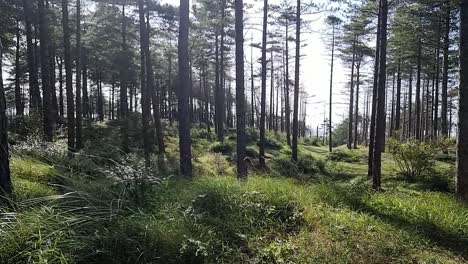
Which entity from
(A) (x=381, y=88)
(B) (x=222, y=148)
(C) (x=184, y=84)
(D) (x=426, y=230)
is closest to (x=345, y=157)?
(B) (x=222, y=148)

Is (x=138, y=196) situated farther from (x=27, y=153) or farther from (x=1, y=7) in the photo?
(x=1, y=7)

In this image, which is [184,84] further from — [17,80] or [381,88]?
[17,80]

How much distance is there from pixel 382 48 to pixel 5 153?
1117 cm

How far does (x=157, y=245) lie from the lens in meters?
3.52

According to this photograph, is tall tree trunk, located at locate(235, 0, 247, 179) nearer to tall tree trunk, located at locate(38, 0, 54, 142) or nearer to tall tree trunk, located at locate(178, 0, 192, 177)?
tall tree trunk, located at locate(178, 0, 192, 177)

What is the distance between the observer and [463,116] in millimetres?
5965

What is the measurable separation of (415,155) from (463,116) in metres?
8.92

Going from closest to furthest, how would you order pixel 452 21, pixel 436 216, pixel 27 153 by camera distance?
pixel 436 216 < pixel 27 153 < pixel 452 21

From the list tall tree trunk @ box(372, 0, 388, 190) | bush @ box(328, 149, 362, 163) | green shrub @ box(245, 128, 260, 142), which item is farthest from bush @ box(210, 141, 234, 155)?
tall tree trunk @ box(372, 0, 388, 190)

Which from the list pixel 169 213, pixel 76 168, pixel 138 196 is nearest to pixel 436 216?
pixel 169 213

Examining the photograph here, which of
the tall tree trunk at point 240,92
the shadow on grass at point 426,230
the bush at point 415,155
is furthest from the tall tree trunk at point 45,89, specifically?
the bush at point 415,155

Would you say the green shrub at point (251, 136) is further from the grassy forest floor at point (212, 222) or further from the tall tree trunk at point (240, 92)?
the grassy forest floor at point (212, 222)

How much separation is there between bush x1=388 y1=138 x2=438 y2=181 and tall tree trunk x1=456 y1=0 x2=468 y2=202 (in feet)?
28.5

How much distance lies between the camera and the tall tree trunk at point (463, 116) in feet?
19.4
